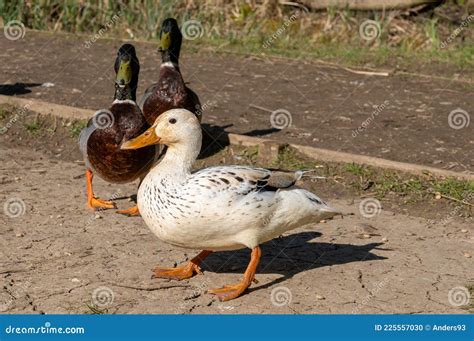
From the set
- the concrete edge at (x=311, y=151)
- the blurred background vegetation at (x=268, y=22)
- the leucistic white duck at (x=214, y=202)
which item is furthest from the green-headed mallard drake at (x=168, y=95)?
the blurred background vegetation at (x=268, y=22)

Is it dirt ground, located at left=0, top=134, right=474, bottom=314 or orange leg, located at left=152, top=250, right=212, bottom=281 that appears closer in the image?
dirt ground, located at left=0, top=134, right=474, bottom=314

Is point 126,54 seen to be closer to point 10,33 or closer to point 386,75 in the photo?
point 386,75

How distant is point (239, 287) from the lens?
18.8 ft

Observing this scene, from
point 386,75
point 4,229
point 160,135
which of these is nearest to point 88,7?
point 386,75

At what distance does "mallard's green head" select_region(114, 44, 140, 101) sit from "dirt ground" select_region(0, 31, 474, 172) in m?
1.81

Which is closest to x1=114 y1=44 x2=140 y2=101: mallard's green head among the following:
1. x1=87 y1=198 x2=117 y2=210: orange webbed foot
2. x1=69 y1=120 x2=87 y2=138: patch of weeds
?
x1=87 y1=198 x2=117 y2=210: orange webbed foot

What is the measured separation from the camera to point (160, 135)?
5.90 meters

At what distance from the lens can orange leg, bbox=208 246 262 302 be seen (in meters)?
5.70

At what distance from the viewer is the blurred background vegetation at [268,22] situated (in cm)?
1280

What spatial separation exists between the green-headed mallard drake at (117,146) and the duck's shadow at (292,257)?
106cm

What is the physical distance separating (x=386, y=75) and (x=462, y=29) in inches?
96.8

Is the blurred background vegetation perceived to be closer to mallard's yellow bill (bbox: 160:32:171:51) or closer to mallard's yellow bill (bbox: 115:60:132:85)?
mallard's yellow bill (bbox: 160:32:171:51)

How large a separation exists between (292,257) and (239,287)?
0.88 meters

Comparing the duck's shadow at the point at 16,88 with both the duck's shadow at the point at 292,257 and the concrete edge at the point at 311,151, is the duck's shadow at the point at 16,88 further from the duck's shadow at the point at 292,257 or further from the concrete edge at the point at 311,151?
the duck's shadow at the point at 292,257
